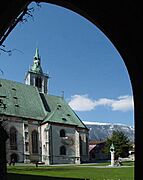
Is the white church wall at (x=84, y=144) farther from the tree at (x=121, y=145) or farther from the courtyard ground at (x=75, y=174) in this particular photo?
the courtyard ground at (x=75, y=174)

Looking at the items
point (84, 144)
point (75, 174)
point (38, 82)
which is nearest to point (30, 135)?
point (84, 144)

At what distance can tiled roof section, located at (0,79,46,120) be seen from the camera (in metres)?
39.8

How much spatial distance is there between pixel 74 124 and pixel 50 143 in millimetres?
4819

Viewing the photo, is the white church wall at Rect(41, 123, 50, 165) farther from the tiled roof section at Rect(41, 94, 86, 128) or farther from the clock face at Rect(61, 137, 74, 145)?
the clock face at Rect(61, 137, 74, 145)

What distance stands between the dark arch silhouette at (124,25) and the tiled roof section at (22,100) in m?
37.3

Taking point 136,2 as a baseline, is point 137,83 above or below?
below

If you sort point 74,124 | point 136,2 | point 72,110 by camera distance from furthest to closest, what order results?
point 72,110 < point 74,124 < point 136,2

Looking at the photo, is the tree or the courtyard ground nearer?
the courtyard ground

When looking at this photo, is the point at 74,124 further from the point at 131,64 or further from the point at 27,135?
the point at 131,64

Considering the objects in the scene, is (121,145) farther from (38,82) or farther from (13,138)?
(38,82)

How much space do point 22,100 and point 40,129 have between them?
4.50 meters

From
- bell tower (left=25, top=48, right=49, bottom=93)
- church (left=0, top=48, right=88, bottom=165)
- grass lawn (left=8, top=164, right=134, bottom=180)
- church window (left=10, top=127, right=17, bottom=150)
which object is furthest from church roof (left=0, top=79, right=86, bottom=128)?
grass lawn (left=8, top=164, right=134, bottom=180)

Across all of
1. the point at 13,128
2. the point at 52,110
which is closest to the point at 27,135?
the point at 13,128

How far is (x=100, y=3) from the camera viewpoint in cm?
187
